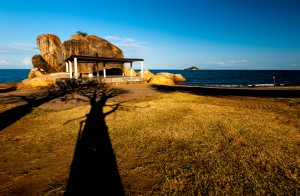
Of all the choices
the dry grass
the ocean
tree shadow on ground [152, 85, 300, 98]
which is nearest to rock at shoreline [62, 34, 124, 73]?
the ocean

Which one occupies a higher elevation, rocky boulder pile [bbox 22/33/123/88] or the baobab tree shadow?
rocky boulder pile [bbox 22/33/123/88]

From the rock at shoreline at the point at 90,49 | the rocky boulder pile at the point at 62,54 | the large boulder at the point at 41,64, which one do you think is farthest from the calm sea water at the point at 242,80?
the large boulder at the point at 41,64

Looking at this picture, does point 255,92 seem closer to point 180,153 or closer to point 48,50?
point 180,153

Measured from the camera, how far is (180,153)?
12.7 feet

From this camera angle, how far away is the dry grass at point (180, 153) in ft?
9.29

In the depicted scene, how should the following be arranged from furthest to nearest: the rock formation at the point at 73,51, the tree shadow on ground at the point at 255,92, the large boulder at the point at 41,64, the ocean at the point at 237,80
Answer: the ocean at the point at 237,80 < the large boulder at the point at 41,64 < the rock formation at the point at 73,51 < the tree shadow on ground at the point at 255,92

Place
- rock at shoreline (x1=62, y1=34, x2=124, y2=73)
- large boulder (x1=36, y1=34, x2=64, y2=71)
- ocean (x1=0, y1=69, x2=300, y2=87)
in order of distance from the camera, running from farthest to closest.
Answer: large boulder (x1=36, y1=34, x2=64, y2=71), ocean (x1=0, y1=69, x2=300, y2=87), rock at shoreline (x1=62, y1=34, x2=124, y2=73)

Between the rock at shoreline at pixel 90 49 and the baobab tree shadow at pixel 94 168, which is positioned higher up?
the rock at shoreline at pixel 90 49

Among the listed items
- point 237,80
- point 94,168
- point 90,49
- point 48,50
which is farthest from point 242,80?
point 94,168

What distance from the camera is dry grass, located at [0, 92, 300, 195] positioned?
283cm

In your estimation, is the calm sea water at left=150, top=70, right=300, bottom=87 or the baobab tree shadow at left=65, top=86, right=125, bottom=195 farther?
the calm sea water at left=150, top=70, right=300, bottom=87

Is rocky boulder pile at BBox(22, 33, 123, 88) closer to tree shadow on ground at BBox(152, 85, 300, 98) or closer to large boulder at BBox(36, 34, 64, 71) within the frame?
large boulder at BBox(36, 34, 64, 71)

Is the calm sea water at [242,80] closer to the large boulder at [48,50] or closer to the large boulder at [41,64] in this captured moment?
the large boulder at [48,50]

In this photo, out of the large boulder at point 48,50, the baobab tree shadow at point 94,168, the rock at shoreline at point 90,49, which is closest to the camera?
the baobab tree shadow at point 94,168
